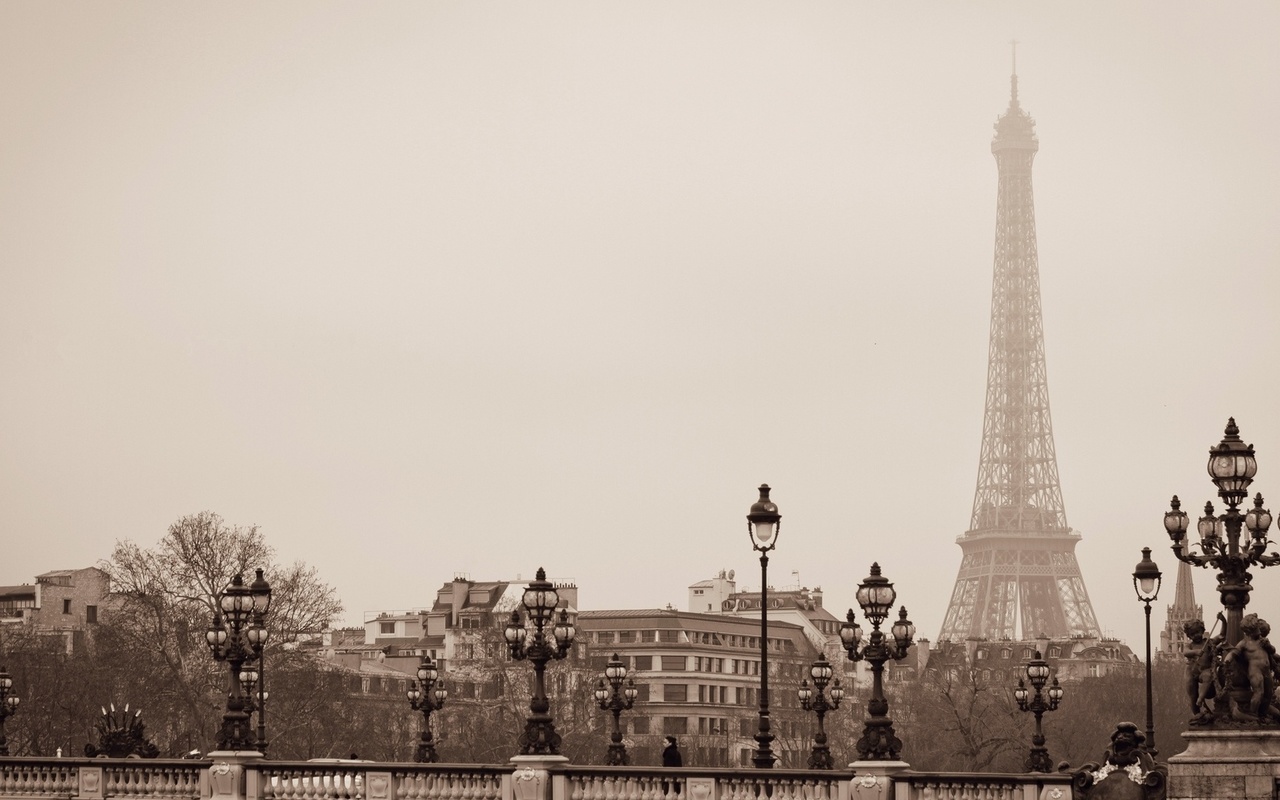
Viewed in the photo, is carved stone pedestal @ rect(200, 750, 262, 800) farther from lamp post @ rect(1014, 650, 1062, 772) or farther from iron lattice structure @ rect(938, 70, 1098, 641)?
iron lattice structure @ rect(938, 70, 1098, 641)

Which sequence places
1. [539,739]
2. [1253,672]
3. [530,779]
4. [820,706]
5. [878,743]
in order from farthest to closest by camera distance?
[820,706]
[539,739]
[530,779]
[878,743]
[1253,672]

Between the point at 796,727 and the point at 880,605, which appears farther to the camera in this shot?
the point at 796,727

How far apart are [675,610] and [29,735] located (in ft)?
227

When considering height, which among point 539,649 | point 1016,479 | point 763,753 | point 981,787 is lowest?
point 981,787

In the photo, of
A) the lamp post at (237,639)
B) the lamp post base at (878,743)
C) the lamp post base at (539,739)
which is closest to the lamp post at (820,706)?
the lamp post at (237,639)

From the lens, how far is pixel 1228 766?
2941 centimetres

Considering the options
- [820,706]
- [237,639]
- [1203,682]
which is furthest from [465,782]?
[820,706]

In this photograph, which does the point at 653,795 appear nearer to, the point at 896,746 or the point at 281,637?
the point at 896,746

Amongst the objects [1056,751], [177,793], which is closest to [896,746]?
[177,793]

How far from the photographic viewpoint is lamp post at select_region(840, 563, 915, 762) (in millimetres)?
30188

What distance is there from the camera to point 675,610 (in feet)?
470

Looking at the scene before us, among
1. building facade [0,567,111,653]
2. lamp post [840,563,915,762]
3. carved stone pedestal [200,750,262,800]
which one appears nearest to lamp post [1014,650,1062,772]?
lamp post [840,563,915,762]

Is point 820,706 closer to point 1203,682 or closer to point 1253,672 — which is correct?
point 1203,682

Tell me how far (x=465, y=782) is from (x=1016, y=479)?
14808 cm
